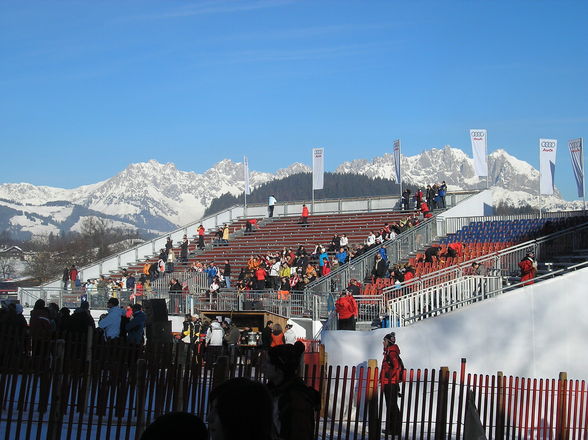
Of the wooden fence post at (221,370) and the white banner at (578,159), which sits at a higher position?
the white banner at (578,159)

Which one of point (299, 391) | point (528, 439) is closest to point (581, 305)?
point (528, 439)

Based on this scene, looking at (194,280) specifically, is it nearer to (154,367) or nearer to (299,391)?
(154,367)

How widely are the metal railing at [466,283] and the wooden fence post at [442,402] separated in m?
8.07

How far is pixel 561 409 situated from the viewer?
13641 mm

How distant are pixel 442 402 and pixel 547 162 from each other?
1176 inches

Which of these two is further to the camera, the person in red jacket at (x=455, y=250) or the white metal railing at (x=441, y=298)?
the person in red jacket at (x=455, y=250)

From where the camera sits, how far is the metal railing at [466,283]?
21422 millimetres

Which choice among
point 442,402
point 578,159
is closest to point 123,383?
point 442,402

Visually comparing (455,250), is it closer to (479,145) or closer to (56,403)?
(479,145)

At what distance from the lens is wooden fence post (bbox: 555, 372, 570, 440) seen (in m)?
13.6

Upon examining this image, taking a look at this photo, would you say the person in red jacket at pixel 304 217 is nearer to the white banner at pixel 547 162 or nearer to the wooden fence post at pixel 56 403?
the white banner at pixel 547 162

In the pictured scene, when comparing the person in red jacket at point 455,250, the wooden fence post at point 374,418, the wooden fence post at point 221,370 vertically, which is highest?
the person in red jacket at point 455,250

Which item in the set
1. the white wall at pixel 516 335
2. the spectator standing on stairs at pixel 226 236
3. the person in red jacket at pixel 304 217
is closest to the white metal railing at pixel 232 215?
the person in red jacket at pixel 304 217

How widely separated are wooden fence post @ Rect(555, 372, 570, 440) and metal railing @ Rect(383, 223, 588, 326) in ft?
20.6
